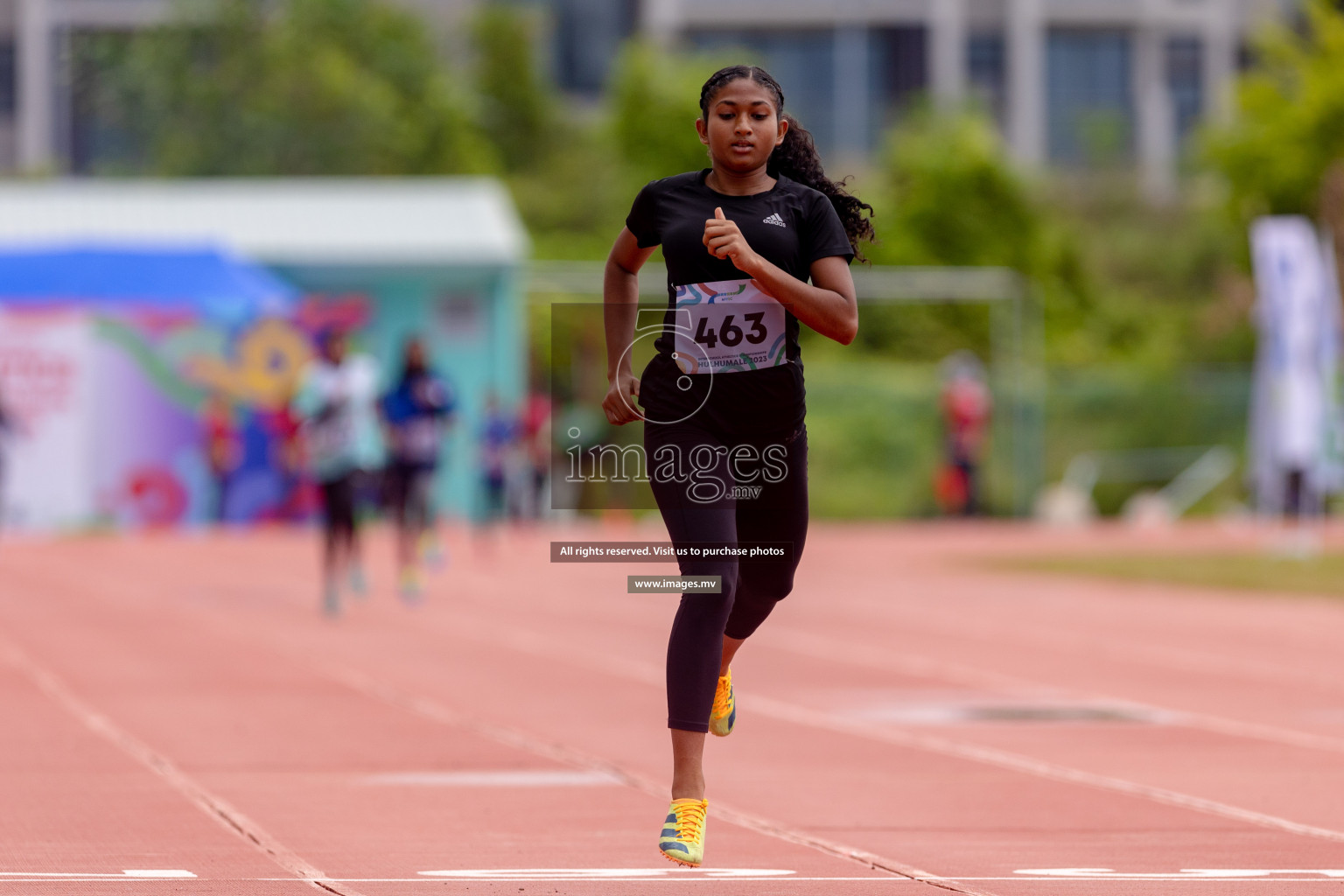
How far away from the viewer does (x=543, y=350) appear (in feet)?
120

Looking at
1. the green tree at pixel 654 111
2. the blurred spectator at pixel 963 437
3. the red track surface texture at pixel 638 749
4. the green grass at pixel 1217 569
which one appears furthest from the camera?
the green tree at pixel 654 111

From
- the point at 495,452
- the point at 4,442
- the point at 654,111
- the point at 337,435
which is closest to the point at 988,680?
the point at 337,435

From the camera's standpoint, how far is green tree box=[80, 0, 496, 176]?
5834 cm

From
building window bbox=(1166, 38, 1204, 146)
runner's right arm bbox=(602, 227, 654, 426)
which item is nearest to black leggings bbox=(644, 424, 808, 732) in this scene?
runner's right arm bbox=(602, 227, 654, 426)

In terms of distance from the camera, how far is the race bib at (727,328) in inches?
237

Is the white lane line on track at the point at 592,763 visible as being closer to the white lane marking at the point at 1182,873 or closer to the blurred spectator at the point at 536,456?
the white lane marking at the point at 1182,873

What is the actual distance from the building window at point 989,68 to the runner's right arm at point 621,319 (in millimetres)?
68822

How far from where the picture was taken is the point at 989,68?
74.2 m

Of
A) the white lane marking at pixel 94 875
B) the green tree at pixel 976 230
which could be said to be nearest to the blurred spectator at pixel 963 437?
the green tree at pixel 976 230

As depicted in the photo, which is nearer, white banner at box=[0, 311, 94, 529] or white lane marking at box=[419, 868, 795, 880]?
white lane marking at box=[419, 868, 795, 880]

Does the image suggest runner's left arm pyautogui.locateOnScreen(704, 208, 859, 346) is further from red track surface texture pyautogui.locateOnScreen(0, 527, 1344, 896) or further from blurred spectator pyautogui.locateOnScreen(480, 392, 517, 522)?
blurred spectator pyautogui.locateOnScreen(480, 392, 517, 522)

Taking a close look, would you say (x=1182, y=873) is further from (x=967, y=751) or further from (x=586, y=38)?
(x=586, y=38)

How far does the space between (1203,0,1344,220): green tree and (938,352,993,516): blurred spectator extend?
488 inches

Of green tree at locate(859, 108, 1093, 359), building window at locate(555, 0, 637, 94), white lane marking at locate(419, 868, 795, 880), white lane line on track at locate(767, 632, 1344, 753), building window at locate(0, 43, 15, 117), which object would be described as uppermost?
building window at locate(555, 0, 637, 94)
